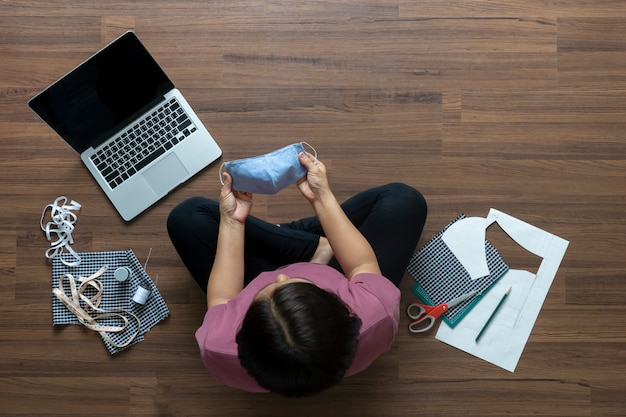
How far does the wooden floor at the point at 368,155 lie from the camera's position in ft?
5.22

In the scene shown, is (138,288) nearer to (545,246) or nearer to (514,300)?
(514,300)

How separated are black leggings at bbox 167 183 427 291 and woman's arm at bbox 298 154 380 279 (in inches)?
5.5

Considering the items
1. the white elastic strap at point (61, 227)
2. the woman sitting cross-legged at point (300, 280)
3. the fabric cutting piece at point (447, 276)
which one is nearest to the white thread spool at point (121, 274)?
the white elastic strap at point (61, 227)

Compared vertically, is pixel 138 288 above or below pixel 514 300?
above

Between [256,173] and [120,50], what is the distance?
442mm

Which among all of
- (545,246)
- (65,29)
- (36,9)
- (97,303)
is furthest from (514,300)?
(36,9)

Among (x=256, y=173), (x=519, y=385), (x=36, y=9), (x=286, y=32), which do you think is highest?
(x=36, y=9)

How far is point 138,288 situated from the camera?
1558 millimetres

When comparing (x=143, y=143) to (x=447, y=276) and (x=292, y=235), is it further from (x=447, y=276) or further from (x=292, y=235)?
(x=447, y=276)

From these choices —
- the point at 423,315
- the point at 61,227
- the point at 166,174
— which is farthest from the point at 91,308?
the point at 423,315

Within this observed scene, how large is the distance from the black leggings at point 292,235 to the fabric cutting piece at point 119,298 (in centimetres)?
23

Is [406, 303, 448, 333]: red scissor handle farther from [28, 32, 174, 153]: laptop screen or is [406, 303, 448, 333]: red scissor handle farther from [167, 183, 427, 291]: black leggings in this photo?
[28, 32, 174, 153]: laptop screen

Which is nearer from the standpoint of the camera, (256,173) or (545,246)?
(256,173)

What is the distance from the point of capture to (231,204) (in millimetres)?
1307
